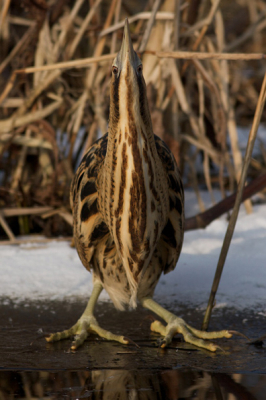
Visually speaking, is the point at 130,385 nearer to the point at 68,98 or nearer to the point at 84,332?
the point at 84,332

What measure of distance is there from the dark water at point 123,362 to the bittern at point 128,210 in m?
0.07

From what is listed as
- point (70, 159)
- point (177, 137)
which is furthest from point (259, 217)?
point (70, 159)

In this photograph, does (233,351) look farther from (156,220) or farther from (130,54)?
(130,54)

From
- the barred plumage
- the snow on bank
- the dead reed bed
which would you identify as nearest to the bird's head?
the barred plumage

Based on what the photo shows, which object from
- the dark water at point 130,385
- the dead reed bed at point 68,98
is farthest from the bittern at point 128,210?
the dead reed bed at point 68,98

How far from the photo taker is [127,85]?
181 cm

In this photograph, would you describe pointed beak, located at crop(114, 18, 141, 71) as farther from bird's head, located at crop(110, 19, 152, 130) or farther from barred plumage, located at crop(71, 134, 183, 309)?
barred plumage, located at crop(71, 134, 183, 309)

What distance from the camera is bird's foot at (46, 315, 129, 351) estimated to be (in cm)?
230

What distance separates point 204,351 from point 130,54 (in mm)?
1157

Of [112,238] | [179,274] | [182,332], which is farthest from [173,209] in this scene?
[179,274]

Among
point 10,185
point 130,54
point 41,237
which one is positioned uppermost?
point 130,54

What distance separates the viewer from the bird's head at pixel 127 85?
1781 millimetres

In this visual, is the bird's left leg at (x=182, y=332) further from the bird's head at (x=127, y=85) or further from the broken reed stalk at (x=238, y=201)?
the bird's head at (x=127, y=85)

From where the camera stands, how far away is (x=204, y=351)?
7.27 ft
